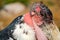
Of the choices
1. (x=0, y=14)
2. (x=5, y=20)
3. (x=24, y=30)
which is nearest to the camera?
(x=24, y=30)

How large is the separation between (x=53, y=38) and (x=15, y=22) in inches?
6.2

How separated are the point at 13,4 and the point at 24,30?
97.2 inches

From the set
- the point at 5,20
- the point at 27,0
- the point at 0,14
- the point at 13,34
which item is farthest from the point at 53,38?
the point at 27,0

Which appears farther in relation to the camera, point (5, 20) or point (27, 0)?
point (27, 0)

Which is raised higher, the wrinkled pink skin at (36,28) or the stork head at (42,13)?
the stork head at (42,13)

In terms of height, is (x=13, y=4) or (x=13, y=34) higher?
(x=13, y=34)

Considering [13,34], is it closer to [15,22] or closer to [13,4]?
[15,22]

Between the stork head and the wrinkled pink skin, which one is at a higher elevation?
the stork head

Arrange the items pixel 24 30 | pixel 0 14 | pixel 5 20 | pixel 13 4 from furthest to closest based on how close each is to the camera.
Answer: pixel 13 4, pixel 0 14, pixel 5 20, pixel 24 30

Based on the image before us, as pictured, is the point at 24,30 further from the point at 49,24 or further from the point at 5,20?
the point at 5,20

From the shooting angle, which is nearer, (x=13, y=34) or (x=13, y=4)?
(x=13, y=34)

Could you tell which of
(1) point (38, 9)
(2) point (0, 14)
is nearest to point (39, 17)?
(1) point (38, 9)

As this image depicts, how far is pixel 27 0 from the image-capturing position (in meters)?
3.65

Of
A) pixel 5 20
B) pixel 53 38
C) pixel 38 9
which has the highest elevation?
pixel 38 9
